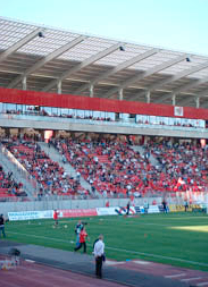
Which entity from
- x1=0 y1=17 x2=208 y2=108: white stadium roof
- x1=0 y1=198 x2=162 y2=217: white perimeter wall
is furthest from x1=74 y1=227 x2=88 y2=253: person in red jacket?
x1=0 y1=17 x2=208 y2=108: white stadium roof

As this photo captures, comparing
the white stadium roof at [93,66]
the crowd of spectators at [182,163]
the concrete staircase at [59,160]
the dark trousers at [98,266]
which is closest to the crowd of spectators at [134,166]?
the crowd of spectators at [182,163]

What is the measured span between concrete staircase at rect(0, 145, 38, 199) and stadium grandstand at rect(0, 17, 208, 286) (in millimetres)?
114

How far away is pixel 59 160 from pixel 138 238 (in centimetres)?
2833

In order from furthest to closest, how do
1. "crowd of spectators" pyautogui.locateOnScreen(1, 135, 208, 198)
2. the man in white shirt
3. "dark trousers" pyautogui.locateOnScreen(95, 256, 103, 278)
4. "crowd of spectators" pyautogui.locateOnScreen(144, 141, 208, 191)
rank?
"crowd of spectators" pyautogui.locateOnScreen(144, 141, 208, 191) → "crowd of spectators" pyautogui.locateOnScreen(1, 135, 208, 198) → "dark trousers" pyautogui.locateOnScreen(95, 256, 103, 278) → the man in white shirt

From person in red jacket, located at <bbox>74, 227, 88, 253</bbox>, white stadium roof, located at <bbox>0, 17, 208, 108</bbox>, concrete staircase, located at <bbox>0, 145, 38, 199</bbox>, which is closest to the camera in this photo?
person in red jacket, located at <bbox>74, 227, 88, 253</bbox>

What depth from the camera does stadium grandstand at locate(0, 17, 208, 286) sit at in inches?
1795

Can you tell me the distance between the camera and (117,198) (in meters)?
49.3

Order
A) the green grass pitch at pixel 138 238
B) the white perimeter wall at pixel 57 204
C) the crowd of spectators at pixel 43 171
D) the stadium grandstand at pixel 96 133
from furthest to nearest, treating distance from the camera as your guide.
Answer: the crowd of spectators at pixel 43 171, the stadium grandstand at pixel 96 133, the white perimeter wall at pixel 57 204, the green grass pitch at pixel 138 238

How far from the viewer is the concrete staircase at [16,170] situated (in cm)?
4684

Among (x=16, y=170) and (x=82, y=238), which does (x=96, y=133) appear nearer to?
(x=16, y=170)

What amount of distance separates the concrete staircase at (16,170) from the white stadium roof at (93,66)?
9.94 metres

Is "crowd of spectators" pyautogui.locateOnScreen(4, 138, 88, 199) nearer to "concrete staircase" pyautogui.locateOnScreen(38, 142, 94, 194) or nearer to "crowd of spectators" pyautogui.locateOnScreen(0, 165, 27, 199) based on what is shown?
"concrete staircase" pyautogui.locateOnScreen(38, 142, 94, 194)

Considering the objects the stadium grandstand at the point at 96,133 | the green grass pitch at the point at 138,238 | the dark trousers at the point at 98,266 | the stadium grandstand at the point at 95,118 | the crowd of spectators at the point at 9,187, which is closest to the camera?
the dark trousers at the point at 98,266

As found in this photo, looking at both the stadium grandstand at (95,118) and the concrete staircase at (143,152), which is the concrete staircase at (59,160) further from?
the concrete staircase at (143,152)
